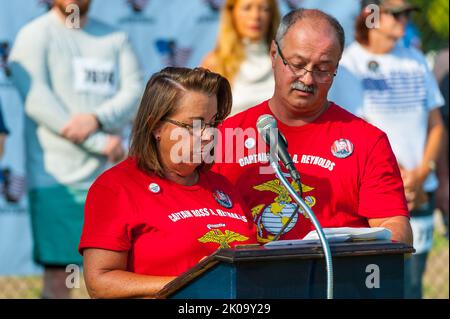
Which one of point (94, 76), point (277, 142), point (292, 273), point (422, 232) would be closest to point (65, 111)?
point (94, 76)

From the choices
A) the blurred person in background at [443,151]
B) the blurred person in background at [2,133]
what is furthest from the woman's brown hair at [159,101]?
the blurred person in background at [443,151]

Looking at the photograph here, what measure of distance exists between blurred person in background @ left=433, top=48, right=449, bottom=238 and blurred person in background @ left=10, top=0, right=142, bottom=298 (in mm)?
2360

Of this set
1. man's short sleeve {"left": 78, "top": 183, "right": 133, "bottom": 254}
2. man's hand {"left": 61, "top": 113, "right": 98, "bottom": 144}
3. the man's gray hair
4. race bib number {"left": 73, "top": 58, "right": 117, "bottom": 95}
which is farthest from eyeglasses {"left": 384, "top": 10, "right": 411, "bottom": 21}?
man's short sleeve {"left": 78, "top": 183, "right": 133, "bottom": 254}

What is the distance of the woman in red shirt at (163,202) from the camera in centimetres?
362

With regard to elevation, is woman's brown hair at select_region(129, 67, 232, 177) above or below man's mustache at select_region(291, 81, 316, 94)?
below

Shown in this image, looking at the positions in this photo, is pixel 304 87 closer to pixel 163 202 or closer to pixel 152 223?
pixel 163 202

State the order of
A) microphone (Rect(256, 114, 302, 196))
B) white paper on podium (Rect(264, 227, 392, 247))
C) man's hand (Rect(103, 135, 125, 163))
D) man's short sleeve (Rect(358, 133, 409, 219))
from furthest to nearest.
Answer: man's hand (Rect(103, 135, 125, 163))
man's short sleeve (Rect(358, 133, 409, 219))
microphone (Rect(256, 114, 302, 196))
white paper on podium (Rect(264, 227, 392, 247))

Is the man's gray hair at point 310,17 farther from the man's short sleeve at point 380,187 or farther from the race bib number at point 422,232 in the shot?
the race bib number at point 422,232

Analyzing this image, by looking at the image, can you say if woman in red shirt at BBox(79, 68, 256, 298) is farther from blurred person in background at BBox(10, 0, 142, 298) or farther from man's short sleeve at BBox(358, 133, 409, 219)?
blurred person in background at BBox(10, 0, 142, 298)

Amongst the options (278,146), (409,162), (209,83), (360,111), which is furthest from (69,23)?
(278,146)

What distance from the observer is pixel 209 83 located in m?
3.88

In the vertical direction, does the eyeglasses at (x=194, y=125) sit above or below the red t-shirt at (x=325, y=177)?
above

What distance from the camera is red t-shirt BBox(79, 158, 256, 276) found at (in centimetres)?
363
